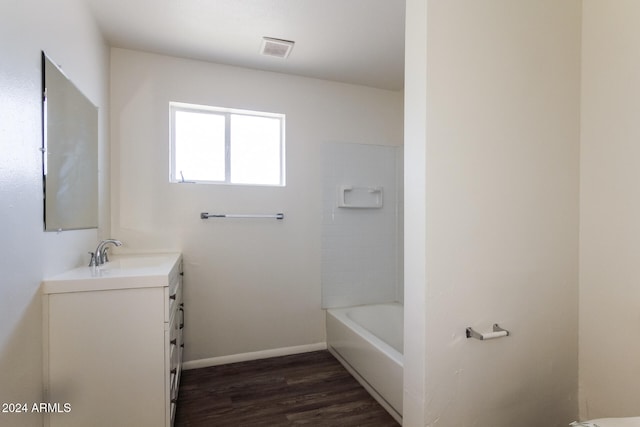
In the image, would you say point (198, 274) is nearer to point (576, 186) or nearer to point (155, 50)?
point (155, 50)

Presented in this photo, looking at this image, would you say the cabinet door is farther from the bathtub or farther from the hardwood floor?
the bathtub

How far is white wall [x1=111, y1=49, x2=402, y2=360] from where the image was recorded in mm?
2348

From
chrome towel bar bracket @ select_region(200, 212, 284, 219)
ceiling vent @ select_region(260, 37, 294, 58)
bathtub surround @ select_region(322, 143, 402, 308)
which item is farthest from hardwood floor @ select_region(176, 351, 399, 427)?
ceiling vent @ select_region(260, 37, 294, 58)

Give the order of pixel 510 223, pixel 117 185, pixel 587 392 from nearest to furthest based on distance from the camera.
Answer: pixel 510 223 < pixel 587 392 < pixel 117 185

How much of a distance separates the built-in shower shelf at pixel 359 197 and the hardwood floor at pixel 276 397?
1377 mm

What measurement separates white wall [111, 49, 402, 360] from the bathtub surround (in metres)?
0.10

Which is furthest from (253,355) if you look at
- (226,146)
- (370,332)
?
(226,146)

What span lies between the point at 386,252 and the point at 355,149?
105 cm

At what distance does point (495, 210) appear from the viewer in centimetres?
141

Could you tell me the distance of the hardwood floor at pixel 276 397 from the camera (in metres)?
1.84

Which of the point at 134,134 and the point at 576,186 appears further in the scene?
the point at 134,134

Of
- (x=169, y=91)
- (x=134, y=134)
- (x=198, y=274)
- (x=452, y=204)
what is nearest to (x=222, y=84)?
(x=169, y=91)

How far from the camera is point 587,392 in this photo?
1.55m

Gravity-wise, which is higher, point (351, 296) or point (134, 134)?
point (134, 134)
